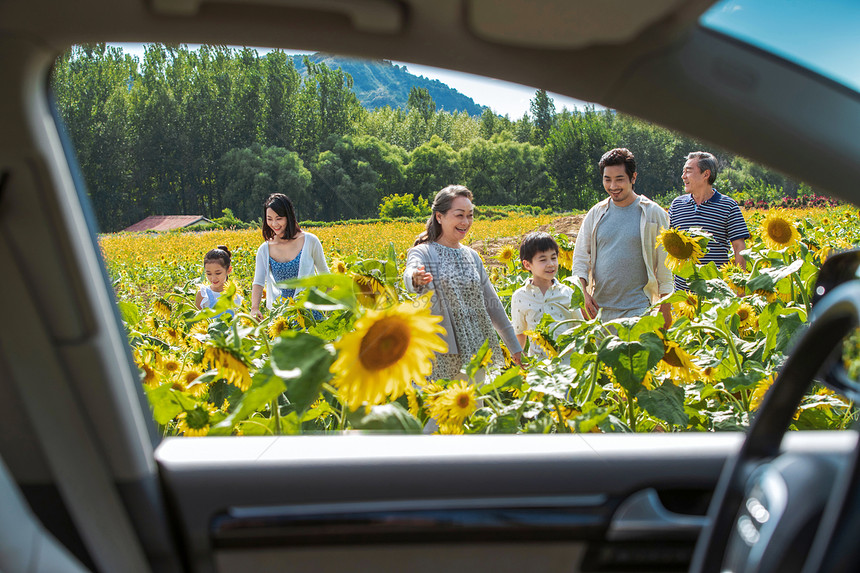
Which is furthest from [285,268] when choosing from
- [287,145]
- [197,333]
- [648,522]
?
[648,522]

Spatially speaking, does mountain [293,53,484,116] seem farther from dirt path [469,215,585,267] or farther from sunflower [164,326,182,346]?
dirt path [469,215,585,267]

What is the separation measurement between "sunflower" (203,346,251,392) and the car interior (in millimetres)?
146

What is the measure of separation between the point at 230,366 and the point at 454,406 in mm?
480

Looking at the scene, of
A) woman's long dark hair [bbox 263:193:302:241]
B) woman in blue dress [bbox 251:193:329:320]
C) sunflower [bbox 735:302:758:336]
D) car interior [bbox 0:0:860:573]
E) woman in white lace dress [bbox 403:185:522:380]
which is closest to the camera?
car interior [bbox 0:0:860:573]

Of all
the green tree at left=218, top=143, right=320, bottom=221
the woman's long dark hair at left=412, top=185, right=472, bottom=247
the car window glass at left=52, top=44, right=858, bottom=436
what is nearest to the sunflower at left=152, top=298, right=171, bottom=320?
the car window glass at left=52, top=44, right=858, bottom=436

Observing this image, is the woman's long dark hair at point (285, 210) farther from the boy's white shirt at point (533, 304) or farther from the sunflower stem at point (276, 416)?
the sunflower stem at point (276, 416)

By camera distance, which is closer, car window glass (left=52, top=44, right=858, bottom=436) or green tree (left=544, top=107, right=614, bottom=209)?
car window glass (left=52, top=44, right=858, bottom=436)

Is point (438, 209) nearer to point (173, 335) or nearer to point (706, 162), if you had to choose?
point (173, 335)

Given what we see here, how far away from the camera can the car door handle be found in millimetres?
1131

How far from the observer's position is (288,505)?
3.82 feet

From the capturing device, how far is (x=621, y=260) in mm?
3041

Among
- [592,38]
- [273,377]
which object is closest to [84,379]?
[273,377]

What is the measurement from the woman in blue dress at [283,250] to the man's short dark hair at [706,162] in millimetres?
1739

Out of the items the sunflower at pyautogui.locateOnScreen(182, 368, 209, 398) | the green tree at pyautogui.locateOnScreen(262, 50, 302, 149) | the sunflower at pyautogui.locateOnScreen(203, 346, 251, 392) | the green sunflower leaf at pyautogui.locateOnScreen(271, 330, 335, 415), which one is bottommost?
the sunflower at pyautogui.locateOnScreen(182, 368, 209, 398)
